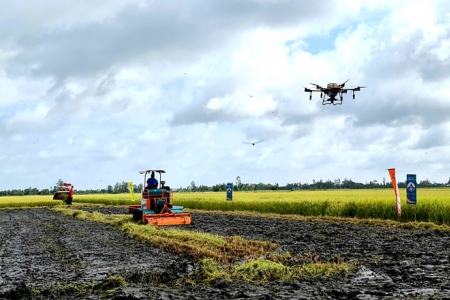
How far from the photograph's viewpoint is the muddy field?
720 cm

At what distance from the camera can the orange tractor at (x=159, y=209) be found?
61.9 feet

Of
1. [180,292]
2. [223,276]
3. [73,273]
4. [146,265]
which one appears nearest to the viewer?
[180,292]

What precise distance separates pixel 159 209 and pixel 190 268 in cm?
1074

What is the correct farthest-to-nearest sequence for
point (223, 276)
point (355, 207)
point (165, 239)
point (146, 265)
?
point (355, 207) < point (165, 239) < point (146, 265) < point (223, 276)

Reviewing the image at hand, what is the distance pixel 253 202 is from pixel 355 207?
877cm

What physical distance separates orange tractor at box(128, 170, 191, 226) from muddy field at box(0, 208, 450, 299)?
3.17 metres

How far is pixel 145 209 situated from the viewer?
804 inches

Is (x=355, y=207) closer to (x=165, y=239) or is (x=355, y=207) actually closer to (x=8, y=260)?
(x=165, y=239)

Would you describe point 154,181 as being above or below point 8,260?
above

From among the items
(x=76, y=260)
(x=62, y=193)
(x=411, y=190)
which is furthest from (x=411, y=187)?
(x=62, y=193)

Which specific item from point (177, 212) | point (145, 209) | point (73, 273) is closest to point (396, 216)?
point (177, 212)

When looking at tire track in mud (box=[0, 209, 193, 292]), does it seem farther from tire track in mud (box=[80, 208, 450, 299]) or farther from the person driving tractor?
the person driving tractor

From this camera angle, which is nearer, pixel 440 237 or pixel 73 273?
pixel 73 273

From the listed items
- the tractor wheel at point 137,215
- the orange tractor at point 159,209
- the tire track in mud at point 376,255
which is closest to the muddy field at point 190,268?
the tire track in mud at point 376,255
